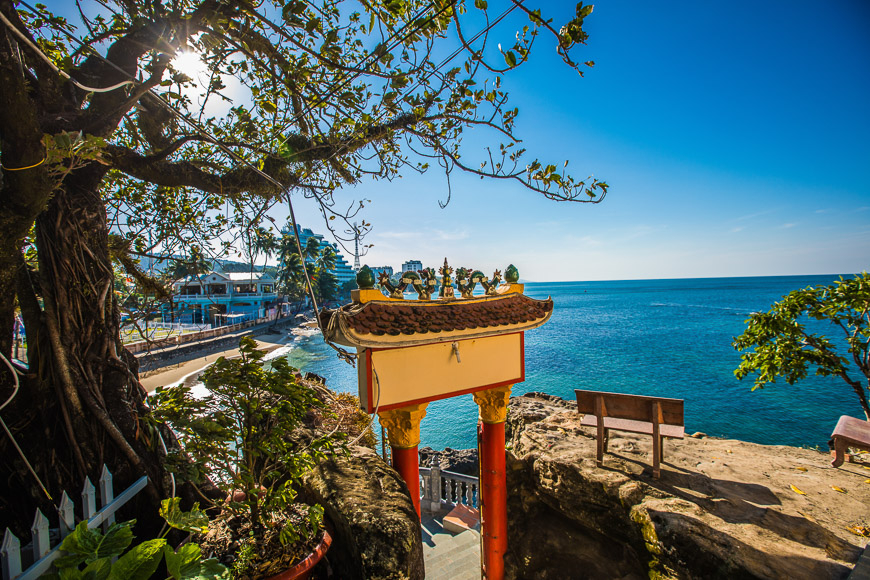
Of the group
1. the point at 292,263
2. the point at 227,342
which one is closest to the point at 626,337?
the point at 292,263

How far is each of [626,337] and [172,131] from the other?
2096 inches

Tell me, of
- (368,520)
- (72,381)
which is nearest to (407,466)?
(368,520)

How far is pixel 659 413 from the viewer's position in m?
4.70

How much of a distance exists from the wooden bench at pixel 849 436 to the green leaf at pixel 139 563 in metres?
7.66

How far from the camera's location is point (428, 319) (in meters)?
3.81

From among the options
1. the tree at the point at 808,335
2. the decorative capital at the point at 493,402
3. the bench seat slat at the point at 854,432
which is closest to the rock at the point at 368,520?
the decorative capital at the point at 493,402

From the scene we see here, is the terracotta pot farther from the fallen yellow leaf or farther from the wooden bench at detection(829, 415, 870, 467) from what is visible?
the wooden bench at detection(829, 415, 870, 467)

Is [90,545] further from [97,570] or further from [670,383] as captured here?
[670,383]

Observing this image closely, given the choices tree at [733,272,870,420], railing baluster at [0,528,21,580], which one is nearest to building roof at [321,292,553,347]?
railing baluster at [0,528,21,580]

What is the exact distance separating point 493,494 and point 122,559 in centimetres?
434

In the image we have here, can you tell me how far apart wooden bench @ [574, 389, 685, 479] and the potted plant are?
382cm

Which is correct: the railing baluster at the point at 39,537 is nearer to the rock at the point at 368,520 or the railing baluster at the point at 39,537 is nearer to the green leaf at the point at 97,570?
the green leaf at the point at 97,570

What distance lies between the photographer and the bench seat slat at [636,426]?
4.70 metres

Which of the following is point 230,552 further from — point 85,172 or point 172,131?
point 172,131
